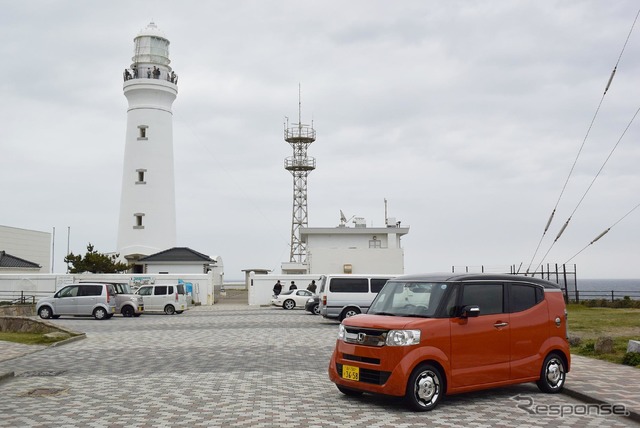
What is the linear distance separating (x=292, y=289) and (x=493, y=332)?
3060 cm

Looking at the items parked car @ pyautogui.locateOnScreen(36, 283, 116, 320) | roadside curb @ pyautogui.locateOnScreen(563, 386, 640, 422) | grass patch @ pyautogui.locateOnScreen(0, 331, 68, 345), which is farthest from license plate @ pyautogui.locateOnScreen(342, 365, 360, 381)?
parked car @ pyautogui.locateOnScreen(36, 283, 116, 320)

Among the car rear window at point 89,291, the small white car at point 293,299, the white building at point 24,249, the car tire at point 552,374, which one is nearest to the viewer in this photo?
the car tire at point 552,374

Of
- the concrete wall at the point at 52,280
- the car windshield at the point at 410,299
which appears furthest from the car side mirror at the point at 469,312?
the concrete wall at the point at 52,280

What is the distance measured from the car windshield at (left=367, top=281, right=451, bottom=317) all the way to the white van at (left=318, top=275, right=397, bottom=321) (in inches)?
551

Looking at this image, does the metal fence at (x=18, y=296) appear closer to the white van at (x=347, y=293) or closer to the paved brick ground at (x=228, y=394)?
the white van at (x=347, y=293)

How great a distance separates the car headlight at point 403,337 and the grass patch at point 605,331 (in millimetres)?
6544

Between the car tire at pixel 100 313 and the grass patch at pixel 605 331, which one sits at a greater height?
the car tire at pixel 100 313

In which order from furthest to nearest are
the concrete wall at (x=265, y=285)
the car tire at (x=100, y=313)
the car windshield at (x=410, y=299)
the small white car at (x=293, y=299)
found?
the concrete wall at (x=265, y=285) → the small white car at (x=293, y=299) → the car tire at (x=100, y=313) → the car windshield at (x=410, y=299)

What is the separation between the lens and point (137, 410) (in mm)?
8594

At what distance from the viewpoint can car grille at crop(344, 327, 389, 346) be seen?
8469 mm

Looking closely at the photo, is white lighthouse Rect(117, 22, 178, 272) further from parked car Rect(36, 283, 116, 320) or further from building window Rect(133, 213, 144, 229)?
parked car Rect(36, 283, 116, 320)

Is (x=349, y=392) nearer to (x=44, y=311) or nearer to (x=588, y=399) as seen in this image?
(x=588, y=399)

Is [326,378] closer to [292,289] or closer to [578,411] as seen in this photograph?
[578,411]

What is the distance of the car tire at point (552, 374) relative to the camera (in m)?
9.73
